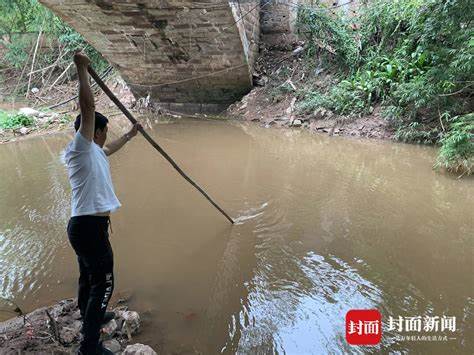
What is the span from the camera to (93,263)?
1853 mm

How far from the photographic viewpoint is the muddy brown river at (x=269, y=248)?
2.25 metres

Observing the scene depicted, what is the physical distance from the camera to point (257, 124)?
806 cm

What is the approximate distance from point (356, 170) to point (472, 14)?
2644 mm

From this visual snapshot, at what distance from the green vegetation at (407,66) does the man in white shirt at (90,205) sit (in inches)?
173

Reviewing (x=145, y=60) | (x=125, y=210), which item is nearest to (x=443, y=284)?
(x=125, y=210)

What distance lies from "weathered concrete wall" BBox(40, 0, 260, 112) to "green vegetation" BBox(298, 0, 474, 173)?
6.22ft

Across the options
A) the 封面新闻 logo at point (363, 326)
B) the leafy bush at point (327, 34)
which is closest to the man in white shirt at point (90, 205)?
the 封面新闻 logo at point (363, 326)

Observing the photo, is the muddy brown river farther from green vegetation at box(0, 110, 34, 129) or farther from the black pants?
green vegetation at box(0, 110, 34, 129)

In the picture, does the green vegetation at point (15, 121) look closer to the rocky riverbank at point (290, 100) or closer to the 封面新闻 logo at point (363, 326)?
the rocky riverbank at point (290, 100)

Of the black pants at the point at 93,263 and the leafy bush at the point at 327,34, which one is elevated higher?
the leafy bush at the point at 327,34

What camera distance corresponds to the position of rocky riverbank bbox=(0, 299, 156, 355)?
193 centimetres

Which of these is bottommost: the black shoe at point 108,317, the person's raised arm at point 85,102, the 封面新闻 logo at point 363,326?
the black shoe at point 108,317

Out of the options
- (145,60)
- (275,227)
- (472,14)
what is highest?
(472,14)

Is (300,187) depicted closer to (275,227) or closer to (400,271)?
(275,227)
